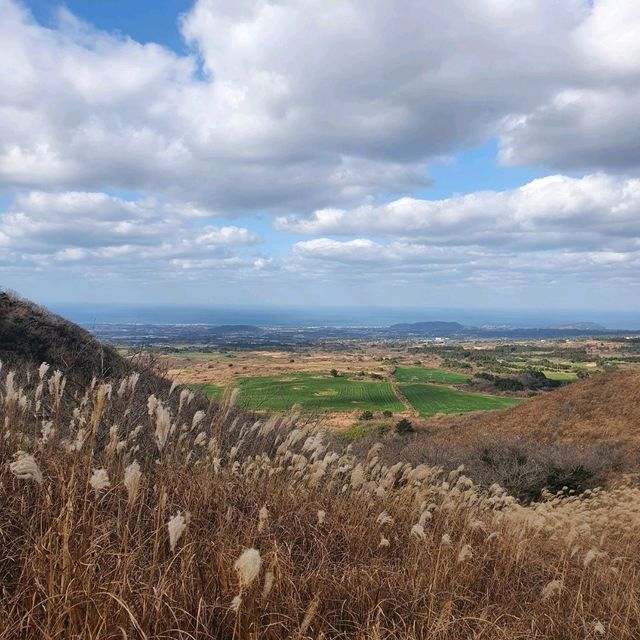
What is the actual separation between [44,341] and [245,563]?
17.0m

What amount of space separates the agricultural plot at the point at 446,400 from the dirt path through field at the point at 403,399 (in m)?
0.48

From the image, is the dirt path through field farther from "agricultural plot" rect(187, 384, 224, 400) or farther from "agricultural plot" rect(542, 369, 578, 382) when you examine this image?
"agricultural plot" rect(187, 384, 224, 400)

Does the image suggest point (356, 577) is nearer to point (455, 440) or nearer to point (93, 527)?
point (93, 527)

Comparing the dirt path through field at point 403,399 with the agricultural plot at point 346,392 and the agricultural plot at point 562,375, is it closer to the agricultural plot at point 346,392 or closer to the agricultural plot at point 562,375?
the agricultural plot at point 346,392

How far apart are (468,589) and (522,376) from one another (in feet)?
219

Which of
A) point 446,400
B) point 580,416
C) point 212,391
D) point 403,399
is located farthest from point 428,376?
point 212,391

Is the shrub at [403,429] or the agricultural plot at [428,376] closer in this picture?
the shrub at [403,429]

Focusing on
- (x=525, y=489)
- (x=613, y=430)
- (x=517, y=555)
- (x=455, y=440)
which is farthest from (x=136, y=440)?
(x=613, y=430)

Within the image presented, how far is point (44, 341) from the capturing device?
54.9 feet

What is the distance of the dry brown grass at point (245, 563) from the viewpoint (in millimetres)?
2453

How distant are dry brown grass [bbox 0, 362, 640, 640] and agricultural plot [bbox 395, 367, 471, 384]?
6504cm

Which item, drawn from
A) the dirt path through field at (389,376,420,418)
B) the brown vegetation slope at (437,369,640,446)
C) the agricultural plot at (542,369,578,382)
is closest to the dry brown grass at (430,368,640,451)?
the brown vegetation slope at (437,369,640,446)

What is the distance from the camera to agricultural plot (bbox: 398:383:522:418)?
47031mm

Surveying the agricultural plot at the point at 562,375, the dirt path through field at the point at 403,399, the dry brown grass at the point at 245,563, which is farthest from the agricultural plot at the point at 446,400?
the dry brown grass at the point at 245,563
